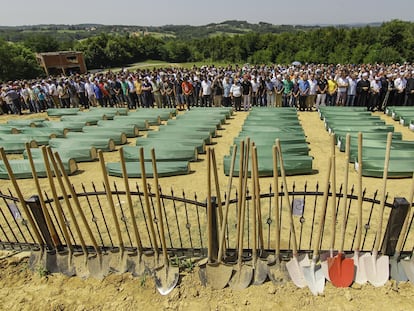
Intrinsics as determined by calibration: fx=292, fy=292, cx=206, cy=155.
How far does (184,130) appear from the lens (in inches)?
519

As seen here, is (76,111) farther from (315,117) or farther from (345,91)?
(345,91)

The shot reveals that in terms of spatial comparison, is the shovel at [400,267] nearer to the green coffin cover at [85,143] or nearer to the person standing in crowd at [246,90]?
the green coffin cover at [85,143]

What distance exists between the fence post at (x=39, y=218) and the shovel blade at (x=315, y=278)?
4886 millimetres

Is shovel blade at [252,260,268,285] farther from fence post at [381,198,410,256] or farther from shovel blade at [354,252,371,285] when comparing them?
fence post at [381,198,410,256]

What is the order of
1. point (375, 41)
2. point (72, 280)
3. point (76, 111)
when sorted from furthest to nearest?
1. point (375, 41)
2. point (76, 111)
3. point (72, 280)

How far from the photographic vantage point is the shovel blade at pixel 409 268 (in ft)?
16.6

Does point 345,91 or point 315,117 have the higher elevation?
point 345,91

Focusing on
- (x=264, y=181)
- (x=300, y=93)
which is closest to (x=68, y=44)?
(x=300, y=93)

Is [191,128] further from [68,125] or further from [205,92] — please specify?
[68,125]

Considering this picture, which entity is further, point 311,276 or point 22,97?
point 22,97

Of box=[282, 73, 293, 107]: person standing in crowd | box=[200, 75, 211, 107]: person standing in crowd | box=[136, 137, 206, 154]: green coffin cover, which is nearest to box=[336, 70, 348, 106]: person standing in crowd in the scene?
box=[282, 73, 293, 107]: person standing in crowd

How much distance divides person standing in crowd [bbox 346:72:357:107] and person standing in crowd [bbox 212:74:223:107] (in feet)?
24.4

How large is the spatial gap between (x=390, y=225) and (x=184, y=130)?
9452 mm

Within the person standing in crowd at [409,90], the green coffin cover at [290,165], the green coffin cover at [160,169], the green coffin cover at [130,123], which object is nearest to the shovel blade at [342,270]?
the green coffin cover at [290,165]
